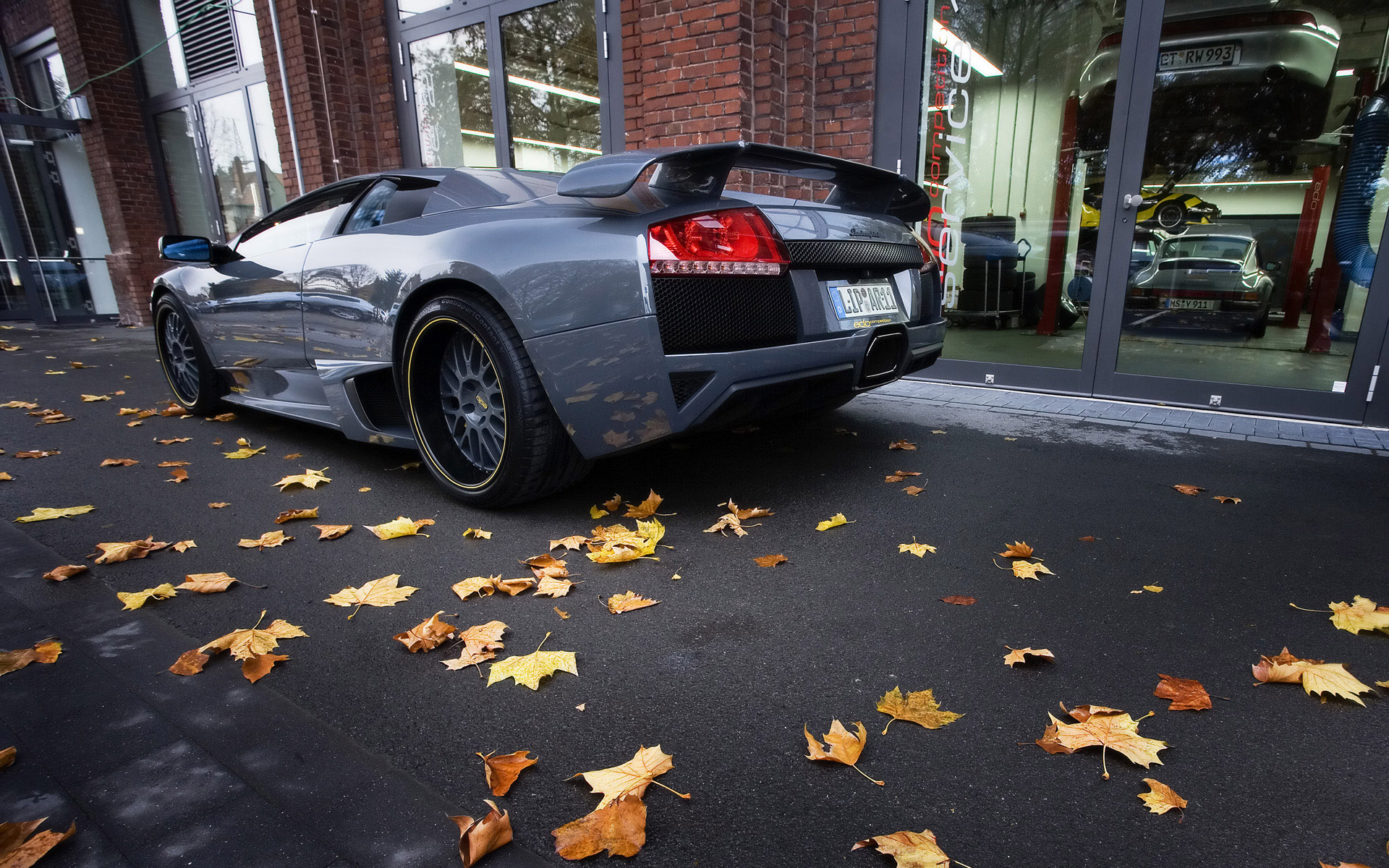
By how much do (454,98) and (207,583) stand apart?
6715 mm

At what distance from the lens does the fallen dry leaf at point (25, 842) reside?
1158 mm

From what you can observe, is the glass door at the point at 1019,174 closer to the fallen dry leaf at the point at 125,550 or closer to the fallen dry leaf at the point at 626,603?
the fallen dry leaf at the point at 626,603

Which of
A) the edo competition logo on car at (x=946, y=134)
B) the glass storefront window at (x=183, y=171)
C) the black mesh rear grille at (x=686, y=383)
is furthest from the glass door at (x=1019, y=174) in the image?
the glass storefront window at (x=183, y=171)

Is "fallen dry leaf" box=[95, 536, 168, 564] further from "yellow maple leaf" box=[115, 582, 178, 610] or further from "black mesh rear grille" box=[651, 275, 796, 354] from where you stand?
"black mesh rear grille" box=[651, 275, 796, 354]

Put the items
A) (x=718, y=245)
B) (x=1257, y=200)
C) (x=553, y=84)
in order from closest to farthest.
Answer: (x=718, y=245)
(x=1257, y=200)
(x=553, y=84)

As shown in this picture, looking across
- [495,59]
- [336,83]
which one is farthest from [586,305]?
[336,83]

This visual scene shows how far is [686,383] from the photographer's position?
2.31 m

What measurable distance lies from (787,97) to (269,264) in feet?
12.2

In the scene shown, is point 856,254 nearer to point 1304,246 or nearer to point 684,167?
point 684,167

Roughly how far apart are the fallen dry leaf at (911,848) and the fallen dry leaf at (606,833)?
0.36 meters

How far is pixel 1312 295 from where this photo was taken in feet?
14.1

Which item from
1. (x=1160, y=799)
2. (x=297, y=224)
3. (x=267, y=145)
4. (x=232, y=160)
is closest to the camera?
(x=1160, y=799)

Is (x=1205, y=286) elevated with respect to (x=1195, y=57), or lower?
lower

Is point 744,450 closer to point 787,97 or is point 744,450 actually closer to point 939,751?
point 939,751
